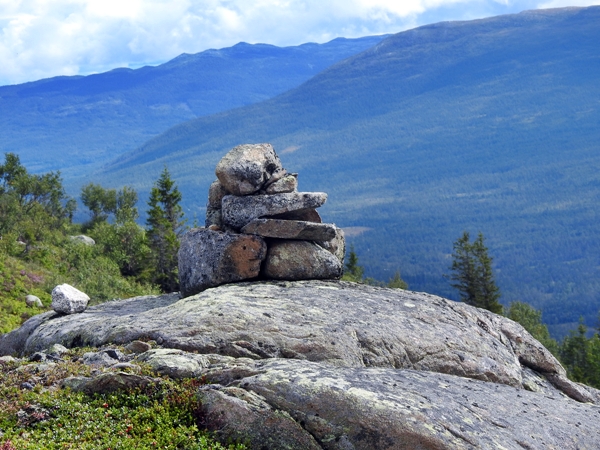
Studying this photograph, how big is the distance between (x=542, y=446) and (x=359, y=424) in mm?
5376

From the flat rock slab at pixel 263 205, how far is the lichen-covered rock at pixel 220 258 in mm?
1091

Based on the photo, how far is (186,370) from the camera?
18.6 meters

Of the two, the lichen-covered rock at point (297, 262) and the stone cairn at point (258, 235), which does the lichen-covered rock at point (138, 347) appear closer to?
the stone cairn at point (258, 235)

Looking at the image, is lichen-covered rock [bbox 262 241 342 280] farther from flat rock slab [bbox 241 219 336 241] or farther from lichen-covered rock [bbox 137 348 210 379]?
lichen-covered rock [bbox 137 348 210 379]

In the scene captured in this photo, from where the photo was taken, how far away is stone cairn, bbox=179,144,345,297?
2878cm

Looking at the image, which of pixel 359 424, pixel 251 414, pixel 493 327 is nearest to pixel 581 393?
pixel 493 327

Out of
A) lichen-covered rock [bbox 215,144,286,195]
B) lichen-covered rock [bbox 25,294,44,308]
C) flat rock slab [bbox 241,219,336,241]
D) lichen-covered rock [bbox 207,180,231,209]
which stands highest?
lichen-covered rock [bbox 215,144,286,195]

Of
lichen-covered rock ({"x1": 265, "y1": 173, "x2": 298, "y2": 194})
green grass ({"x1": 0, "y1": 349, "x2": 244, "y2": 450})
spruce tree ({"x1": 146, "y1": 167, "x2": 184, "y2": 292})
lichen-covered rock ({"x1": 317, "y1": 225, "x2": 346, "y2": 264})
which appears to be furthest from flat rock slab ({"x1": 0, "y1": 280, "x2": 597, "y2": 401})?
spruce tree ({"x1": 146, "y1": 167, "x2": 184, "y2": 292})

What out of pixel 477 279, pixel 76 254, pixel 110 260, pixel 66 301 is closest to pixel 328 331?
pixel 66 301

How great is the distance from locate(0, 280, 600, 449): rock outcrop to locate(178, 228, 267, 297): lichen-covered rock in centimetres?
116

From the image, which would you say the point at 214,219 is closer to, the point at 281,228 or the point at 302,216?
the point at 302,216

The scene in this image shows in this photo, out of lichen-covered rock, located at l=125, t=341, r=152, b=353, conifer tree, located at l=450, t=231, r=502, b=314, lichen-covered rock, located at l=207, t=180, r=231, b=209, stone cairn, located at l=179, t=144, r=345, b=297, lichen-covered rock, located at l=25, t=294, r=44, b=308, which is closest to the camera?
lichen-covered rock, located at l=125, t=341, r=152, b=353

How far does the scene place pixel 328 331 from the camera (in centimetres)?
2242

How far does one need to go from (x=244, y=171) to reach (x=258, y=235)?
10.5 feet
